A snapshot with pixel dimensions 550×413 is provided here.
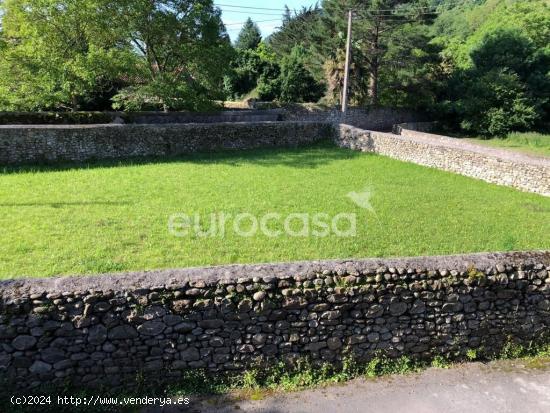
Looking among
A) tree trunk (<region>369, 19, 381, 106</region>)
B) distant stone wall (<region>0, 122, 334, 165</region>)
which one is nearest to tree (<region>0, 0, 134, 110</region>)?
distant stone wall (<region>0, 122, 334, 165</region>)

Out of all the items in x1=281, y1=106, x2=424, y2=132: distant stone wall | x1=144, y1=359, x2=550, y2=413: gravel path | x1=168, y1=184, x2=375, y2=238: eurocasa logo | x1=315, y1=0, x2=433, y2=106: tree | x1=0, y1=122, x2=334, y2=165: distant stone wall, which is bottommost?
x1=144, y1=359, x2=550, y2=413: gravel path

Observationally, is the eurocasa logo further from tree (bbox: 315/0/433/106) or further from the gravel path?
tree (bbox: 315/0/433/106)

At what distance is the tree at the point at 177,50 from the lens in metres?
17.5

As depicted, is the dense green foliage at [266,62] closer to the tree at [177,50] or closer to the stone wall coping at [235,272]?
the tree at [177,50]

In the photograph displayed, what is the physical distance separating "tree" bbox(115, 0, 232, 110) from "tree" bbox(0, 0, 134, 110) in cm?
113

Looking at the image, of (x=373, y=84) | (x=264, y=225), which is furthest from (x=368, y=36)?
(x=264, y=225)

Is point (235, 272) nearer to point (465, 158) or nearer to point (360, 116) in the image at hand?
point (465, 158)

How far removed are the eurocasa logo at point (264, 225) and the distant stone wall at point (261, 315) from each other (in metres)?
3.15

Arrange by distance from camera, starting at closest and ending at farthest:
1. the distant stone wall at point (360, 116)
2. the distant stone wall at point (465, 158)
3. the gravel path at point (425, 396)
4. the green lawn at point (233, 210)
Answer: the gravel path at point (425, 396) → the green lawn at point (233, 210) → the distant stone wall at point (465, 158) → the distant stone wall at point (360, 116)

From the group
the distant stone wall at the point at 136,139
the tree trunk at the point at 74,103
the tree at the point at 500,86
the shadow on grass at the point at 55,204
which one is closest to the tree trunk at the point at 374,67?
the tree at the point at 500,86

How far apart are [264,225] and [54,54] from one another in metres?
13.6

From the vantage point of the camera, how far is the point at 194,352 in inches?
181

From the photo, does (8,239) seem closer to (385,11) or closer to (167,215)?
(167,215)

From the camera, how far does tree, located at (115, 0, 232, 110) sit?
17516 mm
